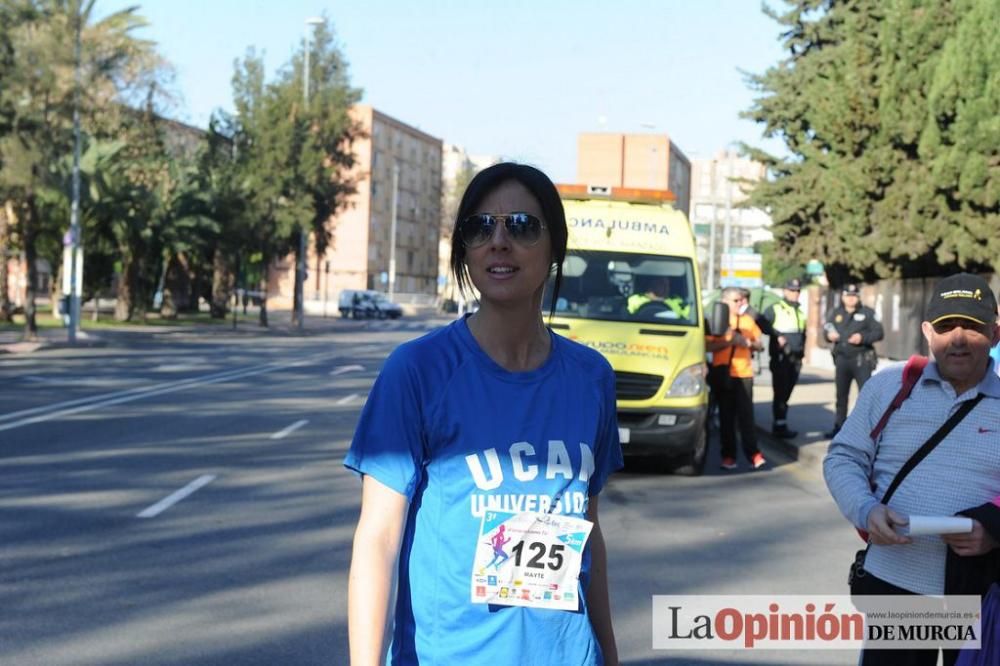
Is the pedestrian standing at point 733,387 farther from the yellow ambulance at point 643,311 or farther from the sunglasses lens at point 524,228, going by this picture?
the sunglasses lens at point 524,228

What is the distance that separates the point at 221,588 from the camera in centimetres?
723

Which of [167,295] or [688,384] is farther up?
[688,384]

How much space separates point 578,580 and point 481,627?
25cm

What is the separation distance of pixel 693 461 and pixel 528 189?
1022 centimetres

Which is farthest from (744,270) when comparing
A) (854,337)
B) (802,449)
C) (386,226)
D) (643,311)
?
(386,226)

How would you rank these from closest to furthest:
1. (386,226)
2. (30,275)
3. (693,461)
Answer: (693,461)
(30,275)
(386,226)

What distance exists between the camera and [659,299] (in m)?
13.2

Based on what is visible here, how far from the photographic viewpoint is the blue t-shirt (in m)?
2.72

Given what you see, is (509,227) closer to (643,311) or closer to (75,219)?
(643,311)

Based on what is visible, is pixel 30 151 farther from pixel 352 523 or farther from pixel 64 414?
pixel 352 523

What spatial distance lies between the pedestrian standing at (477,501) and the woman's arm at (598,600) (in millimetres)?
87

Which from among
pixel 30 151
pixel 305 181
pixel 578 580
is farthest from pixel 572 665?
pixel 305 181

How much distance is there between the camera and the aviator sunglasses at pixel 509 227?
291 centimetres

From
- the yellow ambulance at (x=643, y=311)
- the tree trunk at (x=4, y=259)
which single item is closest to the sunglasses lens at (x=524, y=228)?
the yellow ambulance at (x=643, y=311)
